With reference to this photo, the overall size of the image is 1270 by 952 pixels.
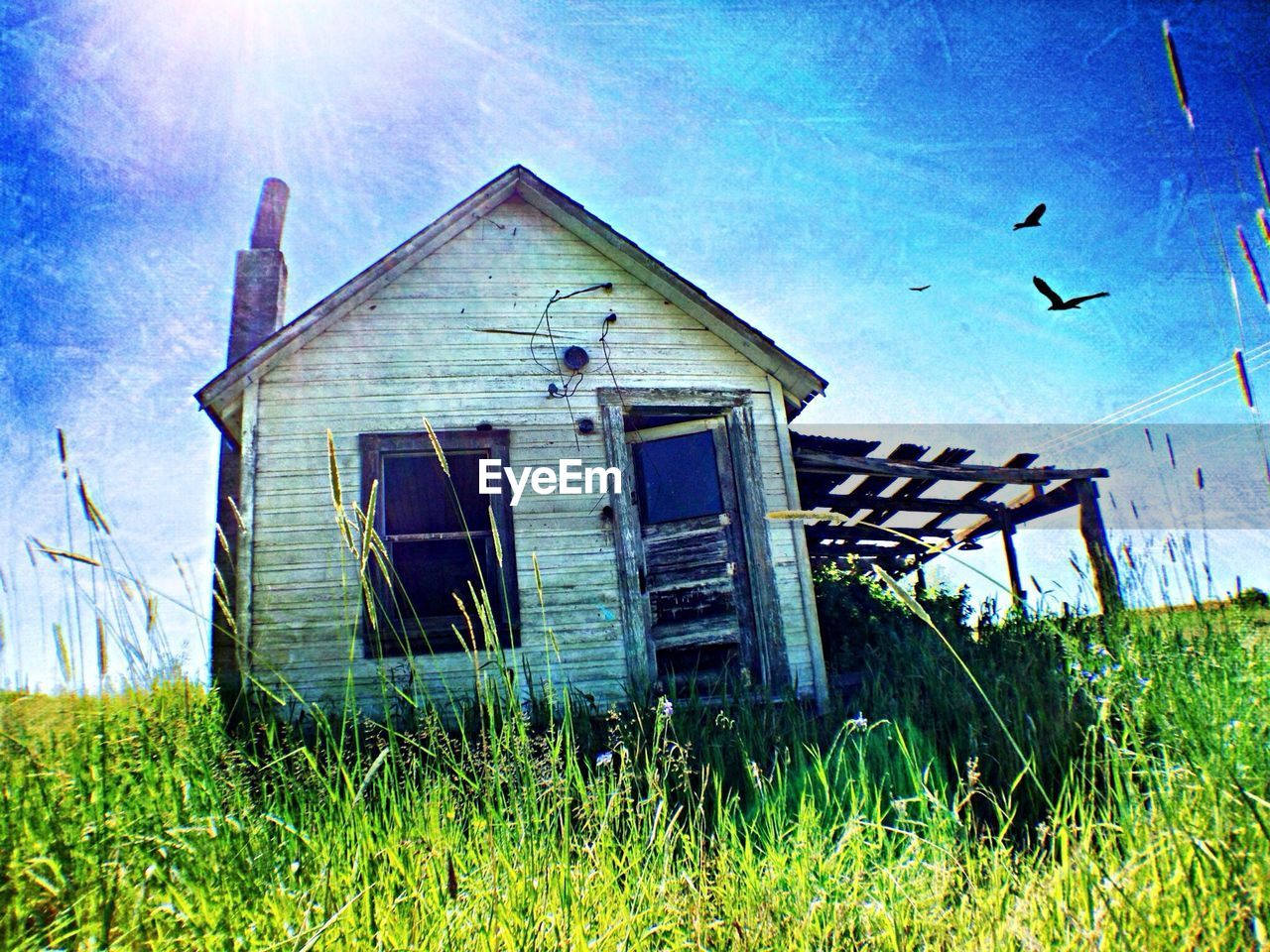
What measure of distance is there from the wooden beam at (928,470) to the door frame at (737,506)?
2.47ft

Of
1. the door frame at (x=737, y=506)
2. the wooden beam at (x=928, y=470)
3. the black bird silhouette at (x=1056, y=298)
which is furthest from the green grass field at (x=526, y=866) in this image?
the wooden beam at (x=928, y=470)

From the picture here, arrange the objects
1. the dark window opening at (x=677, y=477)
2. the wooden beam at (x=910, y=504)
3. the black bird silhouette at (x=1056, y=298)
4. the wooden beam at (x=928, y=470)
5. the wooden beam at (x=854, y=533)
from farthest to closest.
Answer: the wooden beam at (x=854, y=533) → the wooden beam at (x=910, y=504) → the wooden beam at (x=928, y=470) → the dark window opening at (x=677, y=477) → the black bird silhouette at (x=1056, y=298)

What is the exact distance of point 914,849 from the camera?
211 cm

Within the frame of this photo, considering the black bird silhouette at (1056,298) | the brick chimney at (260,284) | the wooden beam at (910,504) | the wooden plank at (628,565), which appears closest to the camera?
the black bird silhouette at (1056,298)

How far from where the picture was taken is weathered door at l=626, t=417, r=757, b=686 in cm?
683

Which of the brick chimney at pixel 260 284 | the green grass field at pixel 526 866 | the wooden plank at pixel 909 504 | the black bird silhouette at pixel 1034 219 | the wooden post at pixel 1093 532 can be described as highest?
the brick chimney at pixel 260 284

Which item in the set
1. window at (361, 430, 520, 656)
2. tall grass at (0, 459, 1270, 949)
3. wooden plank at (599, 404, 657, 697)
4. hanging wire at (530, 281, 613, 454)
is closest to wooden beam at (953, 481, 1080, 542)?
wooden plank at (599, 404, 657, 697)

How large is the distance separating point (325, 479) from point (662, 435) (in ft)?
10.4

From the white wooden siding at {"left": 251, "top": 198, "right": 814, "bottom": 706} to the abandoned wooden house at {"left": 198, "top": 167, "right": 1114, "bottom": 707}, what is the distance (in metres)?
0.02

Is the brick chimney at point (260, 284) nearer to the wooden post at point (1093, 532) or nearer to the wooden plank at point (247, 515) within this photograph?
the wooden plank at point (247, 515)

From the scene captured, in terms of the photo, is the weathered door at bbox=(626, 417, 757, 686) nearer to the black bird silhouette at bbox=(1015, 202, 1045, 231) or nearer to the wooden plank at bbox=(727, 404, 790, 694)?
the wooden plank at bbox=(727, 404, 790, 694)

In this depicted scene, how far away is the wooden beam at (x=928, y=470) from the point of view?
24.6 ft

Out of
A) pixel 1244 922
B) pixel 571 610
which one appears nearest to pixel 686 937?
pixel 1244 922

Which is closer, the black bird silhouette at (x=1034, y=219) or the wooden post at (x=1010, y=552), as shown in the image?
the black bird silhouette at (x=1034, y=219)
